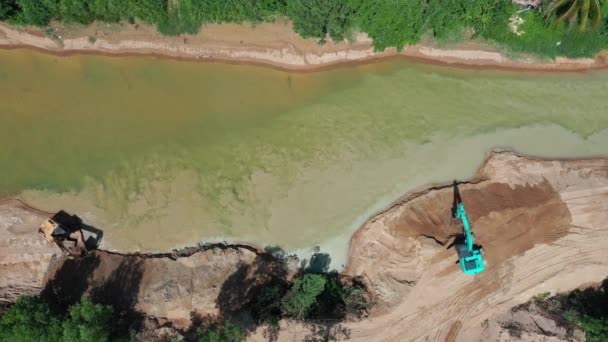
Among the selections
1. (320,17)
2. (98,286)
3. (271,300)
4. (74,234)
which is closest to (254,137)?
(320,17)

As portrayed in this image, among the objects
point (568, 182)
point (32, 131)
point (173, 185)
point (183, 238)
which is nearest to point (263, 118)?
point (173, 185)

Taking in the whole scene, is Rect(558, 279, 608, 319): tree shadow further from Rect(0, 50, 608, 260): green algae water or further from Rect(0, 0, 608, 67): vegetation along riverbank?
Rect(0, 0, 608, 67): vegetation along riverbank

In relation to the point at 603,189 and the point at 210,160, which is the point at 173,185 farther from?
the point at 603,189

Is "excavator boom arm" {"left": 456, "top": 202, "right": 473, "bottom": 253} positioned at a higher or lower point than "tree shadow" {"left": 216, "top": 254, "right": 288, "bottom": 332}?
higher

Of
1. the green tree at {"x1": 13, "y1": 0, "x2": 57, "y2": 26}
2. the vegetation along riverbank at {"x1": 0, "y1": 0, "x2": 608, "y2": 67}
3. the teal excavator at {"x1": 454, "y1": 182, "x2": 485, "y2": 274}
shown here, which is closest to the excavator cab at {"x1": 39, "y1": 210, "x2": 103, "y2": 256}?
the vegetation along riverbank at {"x1": 0, "y1": 0, "x2": 608, "y2": 67}

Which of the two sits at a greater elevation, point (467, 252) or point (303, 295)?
point (467, 252)

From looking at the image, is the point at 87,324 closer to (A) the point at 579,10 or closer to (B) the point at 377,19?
(B) the point at 377,19
